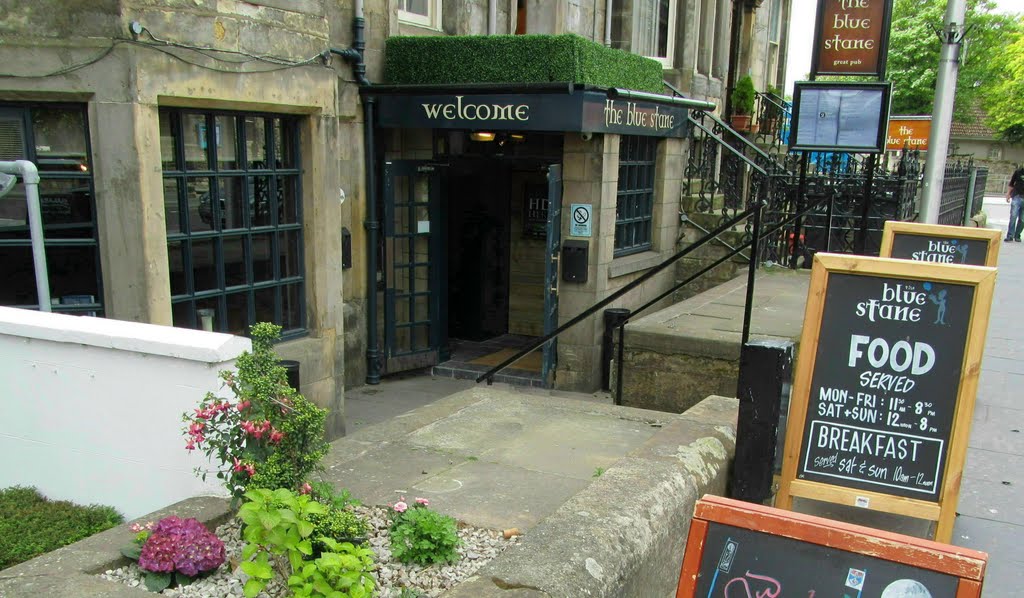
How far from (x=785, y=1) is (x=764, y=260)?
12.8 meters

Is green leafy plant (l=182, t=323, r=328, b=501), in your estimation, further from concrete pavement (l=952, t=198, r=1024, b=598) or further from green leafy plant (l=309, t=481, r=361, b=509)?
concrete pavement (l=952, t=198, r=1024, b=598)

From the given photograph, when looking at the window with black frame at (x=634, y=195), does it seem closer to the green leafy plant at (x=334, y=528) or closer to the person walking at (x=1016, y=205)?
the green leafy plant at (x=334, y=528)

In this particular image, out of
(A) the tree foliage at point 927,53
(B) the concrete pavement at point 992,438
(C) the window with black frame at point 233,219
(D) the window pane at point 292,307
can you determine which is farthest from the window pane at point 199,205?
(A) the tree foliage at point 927,53

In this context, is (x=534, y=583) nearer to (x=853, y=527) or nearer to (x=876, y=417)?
(x=853, y=527)

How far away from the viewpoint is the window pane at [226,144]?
6809 mm

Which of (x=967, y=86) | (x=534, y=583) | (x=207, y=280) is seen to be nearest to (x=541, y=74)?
(x=207, y=280)

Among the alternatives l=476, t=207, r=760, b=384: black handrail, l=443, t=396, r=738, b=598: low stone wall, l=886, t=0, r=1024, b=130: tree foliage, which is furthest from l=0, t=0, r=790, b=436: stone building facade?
l=886, t=0, r=1024, b=130: tree foliage

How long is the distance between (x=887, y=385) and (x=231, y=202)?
5340mm

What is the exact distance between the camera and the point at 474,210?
40.5 feet

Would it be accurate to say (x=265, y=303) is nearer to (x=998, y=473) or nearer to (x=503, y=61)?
(x=503, y=61)

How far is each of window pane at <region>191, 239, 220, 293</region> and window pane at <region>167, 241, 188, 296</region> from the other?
0.11 meters

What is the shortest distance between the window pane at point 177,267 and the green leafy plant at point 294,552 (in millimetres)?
3999

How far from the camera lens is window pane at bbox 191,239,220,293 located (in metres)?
6.71

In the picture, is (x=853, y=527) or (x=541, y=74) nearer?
(x=853, y=527)
